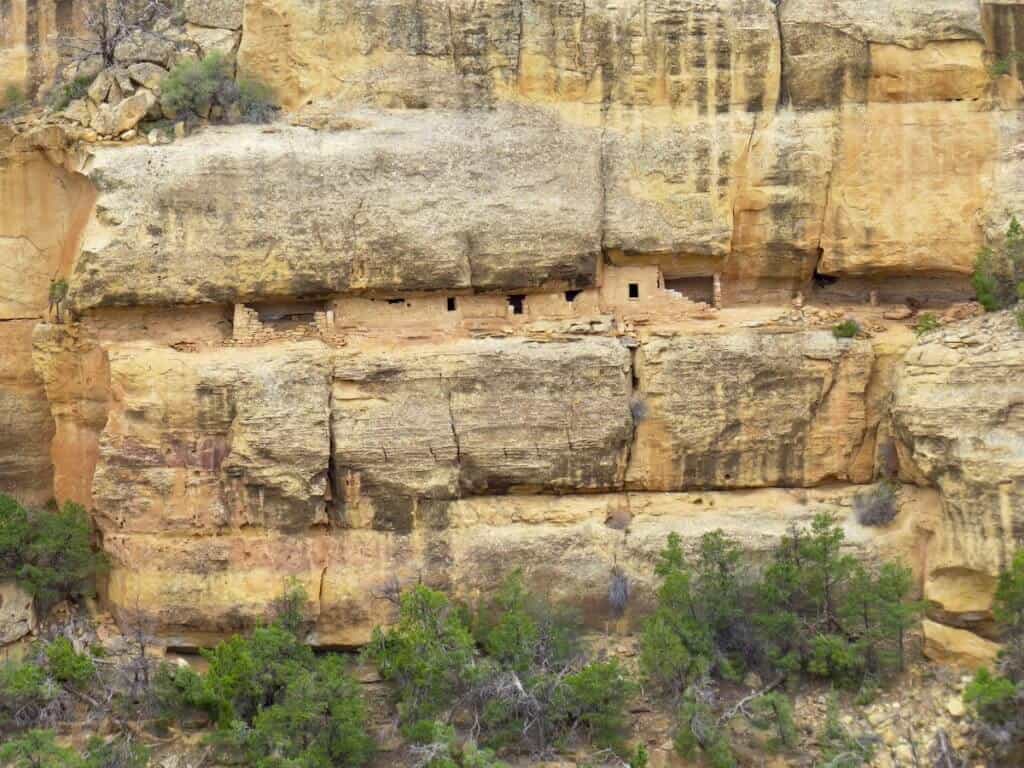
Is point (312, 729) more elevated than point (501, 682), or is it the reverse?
point (501, 682)

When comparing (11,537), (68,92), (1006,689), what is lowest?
(1006,689)

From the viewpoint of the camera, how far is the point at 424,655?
693 inches

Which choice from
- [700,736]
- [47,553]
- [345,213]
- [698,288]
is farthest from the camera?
[698,288]

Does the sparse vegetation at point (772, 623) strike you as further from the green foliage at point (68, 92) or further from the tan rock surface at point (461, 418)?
the green foliage at point (68, 92)

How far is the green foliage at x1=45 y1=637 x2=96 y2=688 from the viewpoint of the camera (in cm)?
1794

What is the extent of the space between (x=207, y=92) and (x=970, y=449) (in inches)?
428

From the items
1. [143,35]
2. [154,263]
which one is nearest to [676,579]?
[154,263]

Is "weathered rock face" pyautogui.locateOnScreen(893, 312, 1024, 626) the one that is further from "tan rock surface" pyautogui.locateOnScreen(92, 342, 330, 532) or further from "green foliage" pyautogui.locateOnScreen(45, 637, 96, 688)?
"green foliage" pyautogui.locateOnScreen(45, 637, 96, 688)

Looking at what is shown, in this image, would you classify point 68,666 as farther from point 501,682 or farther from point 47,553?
point 501,682

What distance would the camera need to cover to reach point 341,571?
19.1 metres

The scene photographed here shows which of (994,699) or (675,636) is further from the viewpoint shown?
(675,636)

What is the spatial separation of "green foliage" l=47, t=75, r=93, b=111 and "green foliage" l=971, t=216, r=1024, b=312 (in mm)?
12354

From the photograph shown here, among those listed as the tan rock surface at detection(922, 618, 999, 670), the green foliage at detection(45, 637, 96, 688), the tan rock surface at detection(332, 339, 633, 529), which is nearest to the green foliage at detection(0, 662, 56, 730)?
the green foliage at detection(45, 637, 96, 688)

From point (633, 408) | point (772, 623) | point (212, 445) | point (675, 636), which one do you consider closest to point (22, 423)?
point (212, 445)
